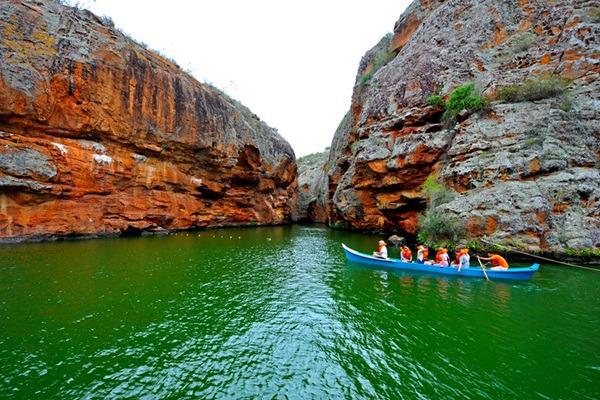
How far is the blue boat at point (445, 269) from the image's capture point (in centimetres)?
1132

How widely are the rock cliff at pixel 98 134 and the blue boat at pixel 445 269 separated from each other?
18.3 meters

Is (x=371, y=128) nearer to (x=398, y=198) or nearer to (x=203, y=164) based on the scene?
(x=398, y=198)

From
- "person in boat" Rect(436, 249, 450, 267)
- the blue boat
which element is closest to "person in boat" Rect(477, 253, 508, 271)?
the blue boat

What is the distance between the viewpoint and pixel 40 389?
181 inches

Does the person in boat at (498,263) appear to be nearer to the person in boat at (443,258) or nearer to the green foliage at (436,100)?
the person in boat at (443,258)

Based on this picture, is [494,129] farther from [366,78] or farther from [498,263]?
[366,78]

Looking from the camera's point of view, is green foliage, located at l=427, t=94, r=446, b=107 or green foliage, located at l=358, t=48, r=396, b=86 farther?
green foliage, located at l=358, t=48, r=396, b=86

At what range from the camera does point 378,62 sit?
1193 inches

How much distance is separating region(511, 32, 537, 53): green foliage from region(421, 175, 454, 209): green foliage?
33.4 ft

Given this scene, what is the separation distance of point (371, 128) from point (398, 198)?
671cm

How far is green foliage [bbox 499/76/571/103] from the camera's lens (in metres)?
16.3

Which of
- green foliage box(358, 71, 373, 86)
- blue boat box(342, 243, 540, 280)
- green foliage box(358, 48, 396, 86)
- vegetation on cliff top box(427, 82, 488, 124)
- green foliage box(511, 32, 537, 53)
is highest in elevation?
green foliage box(358, 48, 396, 86)

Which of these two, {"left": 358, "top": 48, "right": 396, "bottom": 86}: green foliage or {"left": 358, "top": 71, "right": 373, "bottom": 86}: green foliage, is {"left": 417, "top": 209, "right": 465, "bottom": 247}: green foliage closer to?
{"left": 358, "top": 71, "right": 373, "bottom": 86}: green foliage

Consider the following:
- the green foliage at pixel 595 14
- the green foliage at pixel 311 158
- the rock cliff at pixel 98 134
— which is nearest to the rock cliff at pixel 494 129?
the green foliage at pixel 595 14
